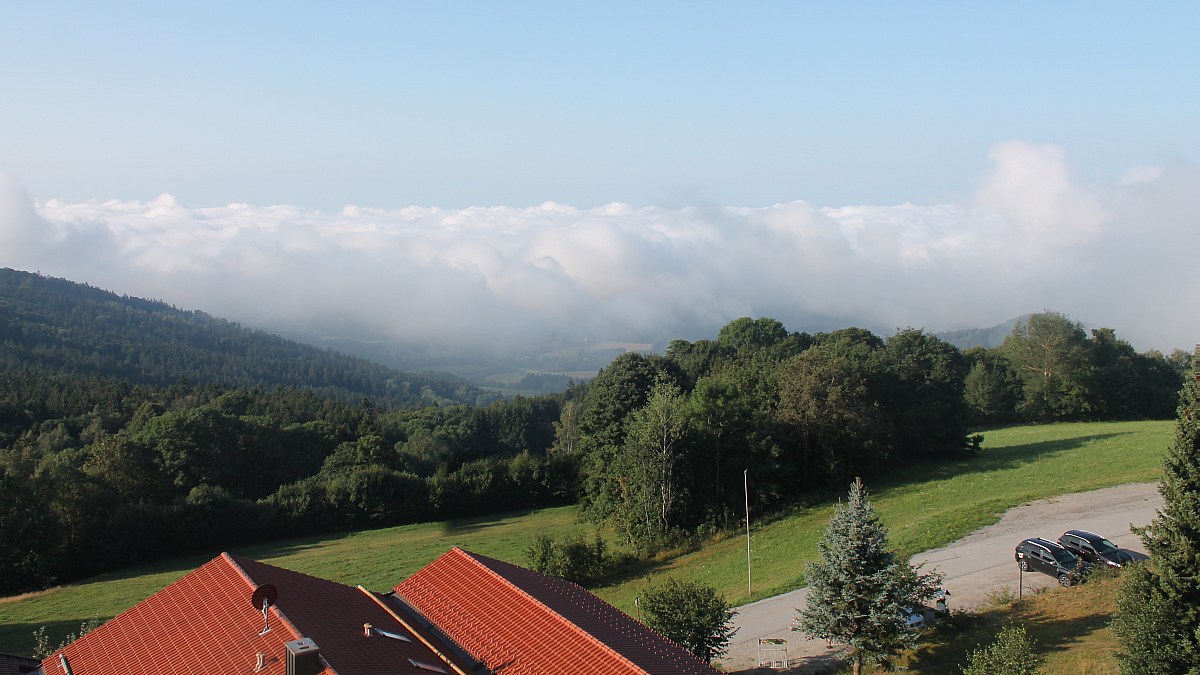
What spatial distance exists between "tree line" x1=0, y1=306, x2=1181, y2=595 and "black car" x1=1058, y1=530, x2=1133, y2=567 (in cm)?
1856

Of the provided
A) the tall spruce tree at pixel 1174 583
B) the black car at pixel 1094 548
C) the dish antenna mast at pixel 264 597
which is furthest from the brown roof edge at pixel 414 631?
the black car at pixel 1094 548

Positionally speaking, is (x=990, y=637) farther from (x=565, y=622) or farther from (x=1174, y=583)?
(x=565, y=622)

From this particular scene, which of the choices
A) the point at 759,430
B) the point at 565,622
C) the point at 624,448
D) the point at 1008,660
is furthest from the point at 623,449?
the point at 1008,660

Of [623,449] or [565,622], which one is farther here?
[623,449]

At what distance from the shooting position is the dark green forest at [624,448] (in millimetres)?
43125

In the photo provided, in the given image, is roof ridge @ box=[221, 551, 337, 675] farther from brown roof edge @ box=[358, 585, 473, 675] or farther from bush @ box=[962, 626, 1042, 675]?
bush @ box=[962, 626, 1042, 675]

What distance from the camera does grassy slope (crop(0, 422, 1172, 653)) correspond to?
1232 inches

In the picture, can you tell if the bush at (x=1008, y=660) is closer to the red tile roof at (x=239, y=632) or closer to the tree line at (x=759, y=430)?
the red tile roof at (x=239, y=632)

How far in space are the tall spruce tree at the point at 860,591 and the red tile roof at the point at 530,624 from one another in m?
4.89

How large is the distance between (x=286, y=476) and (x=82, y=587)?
31.3m

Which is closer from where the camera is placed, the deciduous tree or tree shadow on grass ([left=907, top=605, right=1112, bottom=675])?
tree shadow on grass ([left=907, top=605, right=1112, bottom=675])

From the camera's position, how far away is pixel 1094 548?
24.3 m

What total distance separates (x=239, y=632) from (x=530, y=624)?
540cm

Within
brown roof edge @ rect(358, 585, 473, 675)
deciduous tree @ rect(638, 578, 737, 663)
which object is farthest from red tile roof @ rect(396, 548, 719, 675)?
deciduous tree @ rect(638, 578, 737, 663)
